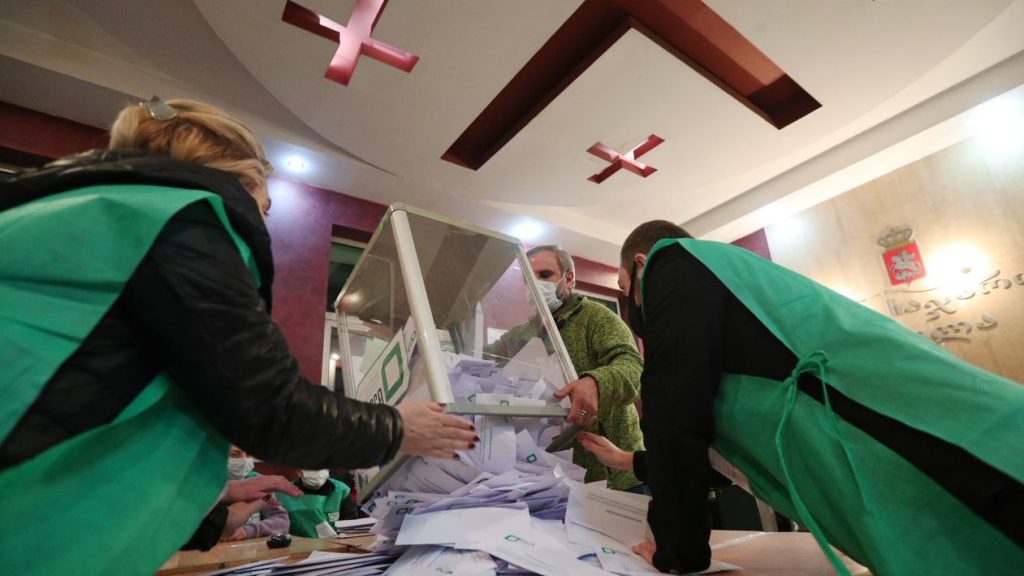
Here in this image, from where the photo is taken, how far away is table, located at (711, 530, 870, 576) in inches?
27.8

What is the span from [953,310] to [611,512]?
4.68 m

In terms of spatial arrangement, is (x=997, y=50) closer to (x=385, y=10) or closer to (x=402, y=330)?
(x=385, y=10)

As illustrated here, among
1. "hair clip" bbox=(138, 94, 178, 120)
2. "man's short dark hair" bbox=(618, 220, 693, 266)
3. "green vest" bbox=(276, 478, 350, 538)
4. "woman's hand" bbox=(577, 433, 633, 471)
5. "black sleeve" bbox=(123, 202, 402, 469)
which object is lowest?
"green vest" bbox=(276, 478, 350, 538)

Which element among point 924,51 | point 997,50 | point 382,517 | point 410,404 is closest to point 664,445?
point 410,404

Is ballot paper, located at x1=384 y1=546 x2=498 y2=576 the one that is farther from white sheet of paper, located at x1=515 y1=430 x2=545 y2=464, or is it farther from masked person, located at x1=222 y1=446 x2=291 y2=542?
masked person, located at x1=222 y1=446 x2=291 y2=542

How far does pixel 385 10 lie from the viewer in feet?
8.21

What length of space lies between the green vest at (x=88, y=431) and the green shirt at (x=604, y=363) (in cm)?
80

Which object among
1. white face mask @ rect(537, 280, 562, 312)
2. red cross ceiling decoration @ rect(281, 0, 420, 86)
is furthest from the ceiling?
white face mask @ rect(537, 280, 562, 312)

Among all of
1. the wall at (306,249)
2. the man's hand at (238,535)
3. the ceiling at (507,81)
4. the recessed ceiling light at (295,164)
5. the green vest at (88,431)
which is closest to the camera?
the green vest at (88,431)

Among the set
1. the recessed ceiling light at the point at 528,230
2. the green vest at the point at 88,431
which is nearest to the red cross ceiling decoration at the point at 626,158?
the recessed ceiling light at the point at 528,230

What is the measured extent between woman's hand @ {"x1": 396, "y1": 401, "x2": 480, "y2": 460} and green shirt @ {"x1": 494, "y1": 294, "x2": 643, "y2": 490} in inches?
16.1

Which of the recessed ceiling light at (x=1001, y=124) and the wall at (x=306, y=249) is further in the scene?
the recessed ceiling light at (x=1001, y=124)

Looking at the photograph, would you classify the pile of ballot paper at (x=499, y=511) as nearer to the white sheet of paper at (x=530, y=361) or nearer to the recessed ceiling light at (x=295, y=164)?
the white sheet of paper at (x=530, y=361)

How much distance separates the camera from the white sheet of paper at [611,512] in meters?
0.85
